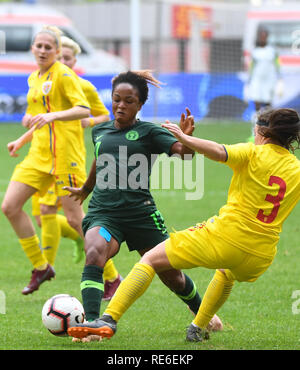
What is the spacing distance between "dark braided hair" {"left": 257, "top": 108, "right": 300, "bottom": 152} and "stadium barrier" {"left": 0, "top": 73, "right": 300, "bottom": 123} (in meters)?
16.2

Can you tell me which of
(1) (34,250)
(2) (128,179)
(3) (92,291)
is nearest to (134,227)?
(2) (128,179)

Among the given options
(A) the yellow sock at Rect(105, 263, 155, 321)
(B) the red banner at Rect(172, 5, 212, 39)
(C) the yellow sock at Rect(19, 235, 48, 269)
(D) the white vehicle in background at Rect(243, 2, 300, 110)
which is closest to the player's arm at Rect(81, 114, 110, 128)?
(C) the yellow sock at Rect(19, 235, 48, 269)

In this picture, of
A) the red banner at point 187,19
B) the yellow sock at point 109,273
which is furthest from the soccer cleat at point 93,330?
the red banner at point 187,19

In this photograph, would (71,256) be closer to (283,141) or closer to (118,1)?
(283,141)

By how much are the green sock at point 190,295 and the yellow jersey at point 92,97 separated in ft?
7.61

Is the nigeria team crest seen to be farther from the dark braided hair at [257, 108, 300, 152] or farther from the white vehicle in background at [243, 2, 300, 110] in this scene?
the white vehicle in background at [243, 2, 300, 110]

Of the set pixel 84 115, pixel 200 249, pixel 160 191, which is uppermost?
pixel 84 115

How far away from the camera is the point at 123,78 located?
529 cm

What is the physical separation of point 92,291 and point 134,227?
51 centimetres

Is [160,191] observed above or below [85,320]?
below

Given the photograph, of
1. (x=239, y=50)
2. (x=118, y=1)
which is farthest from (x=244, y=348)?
(x=118, y=1)

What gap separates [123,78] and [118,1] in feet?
114

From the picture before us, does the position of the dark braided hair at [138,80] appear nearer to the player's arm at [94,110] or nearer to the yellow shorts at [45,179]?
the yellow shorts at [45,179]
